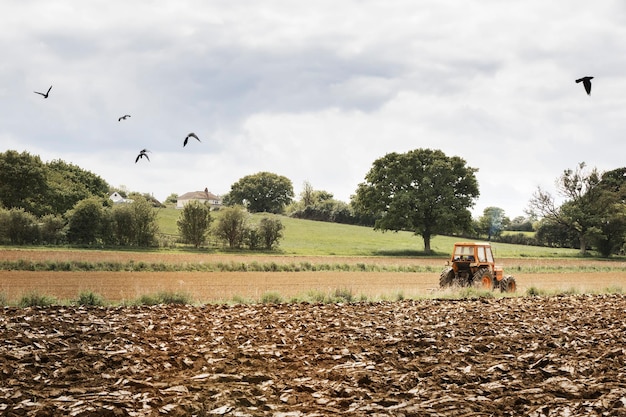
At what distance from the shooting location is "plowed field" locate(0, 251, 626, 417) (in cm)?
760

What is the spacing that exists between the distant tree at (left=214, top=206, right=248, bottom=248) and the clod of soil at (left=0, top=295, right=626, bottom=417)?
1585 inches

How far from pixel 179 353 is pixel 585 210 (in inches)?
2651

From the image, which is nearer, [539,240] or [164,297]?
[164,297]

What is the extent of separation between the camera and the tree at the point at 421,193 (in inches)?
2238

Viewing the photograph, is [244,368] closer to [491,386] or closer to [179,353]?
[179,353]

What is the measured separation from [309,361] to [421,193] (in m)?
49.8

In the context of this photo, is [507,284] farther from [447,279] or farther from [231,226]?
[231,226]

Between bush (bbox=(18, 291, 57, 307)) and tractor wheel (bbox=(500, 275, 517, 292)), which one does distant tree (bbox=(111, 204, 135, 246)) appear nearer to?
bush (bbox=(18, 291, 57, 307))

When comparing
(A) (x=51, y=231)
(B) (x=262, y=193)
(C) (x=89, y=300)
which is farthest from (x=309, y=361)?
(B) (x=262, y=193)

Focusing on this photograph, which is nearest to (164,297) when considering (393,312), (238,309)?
(238,309)

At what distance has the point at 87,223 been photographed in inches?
2024

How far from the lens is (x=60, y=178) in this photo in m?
70.0

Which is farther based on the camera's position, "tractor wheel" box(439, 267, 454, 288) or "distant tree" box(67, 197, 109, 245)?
"distant tree" box(67, 197, 109, 245)

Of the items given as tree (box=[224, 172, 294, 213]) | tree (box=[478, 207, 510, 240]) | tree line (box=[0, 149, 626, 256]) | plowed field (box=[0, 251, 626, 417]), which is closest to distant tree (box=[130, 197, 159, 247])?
tree line (box=[0, 149, 626, 256])
